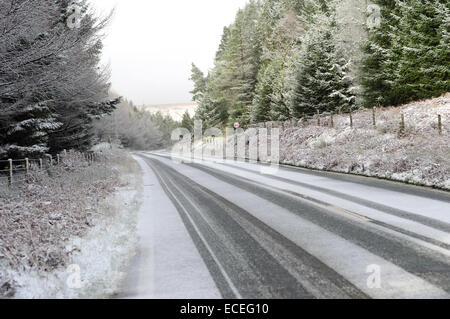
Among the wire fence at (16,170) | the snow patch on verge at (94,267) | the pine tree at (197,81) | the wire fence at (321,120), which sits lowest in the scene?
the snow patch on verge at (94,267)

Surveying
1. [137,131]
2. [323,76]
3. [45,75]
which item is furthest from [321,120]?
[137,131]

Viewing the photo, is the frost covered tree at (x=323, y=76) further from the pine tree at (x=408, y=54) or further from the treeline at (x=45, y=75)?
the treeline at (x=45, y=75)

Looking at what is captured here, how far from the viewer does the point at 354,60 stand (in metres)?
27.5

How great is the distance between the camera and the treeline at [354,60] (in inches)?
814

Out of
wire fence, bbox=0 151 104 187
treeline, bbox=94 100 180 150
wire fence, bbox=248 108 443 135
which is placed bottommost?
wire fence, bbox=0 151 104 187

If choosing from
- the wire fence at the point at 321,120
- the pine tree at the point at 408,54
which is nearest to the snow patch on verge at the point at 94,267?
the wire fence at the point at 321,120

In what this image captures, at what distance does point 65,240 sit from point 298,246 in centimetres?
431

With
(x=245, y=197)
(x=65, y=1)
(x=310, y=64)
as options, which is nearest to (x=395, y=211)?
(x=245, y=197)

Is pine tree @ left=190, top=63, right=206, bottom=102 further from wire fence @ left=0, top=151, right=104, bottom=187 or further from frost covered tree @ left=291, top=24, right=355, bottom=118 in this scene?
wire fence @ left=0, top=151, right=104, bottom=187

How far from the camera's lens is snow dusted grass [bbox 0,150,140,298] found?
4.34 m

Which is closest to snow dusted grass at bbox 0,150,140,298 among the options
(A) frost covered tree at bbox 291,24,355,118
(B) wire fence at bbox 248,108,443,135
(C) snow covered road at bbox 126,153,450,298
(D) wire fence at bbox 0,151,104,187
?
(C) snow covered road at bbox 126,153,450,298

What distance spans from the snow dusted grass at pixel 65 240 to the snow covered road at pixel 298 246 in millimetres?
428

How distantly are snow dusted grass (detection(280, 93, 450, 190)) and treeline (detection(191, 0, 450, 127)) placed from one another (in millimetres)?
2247
